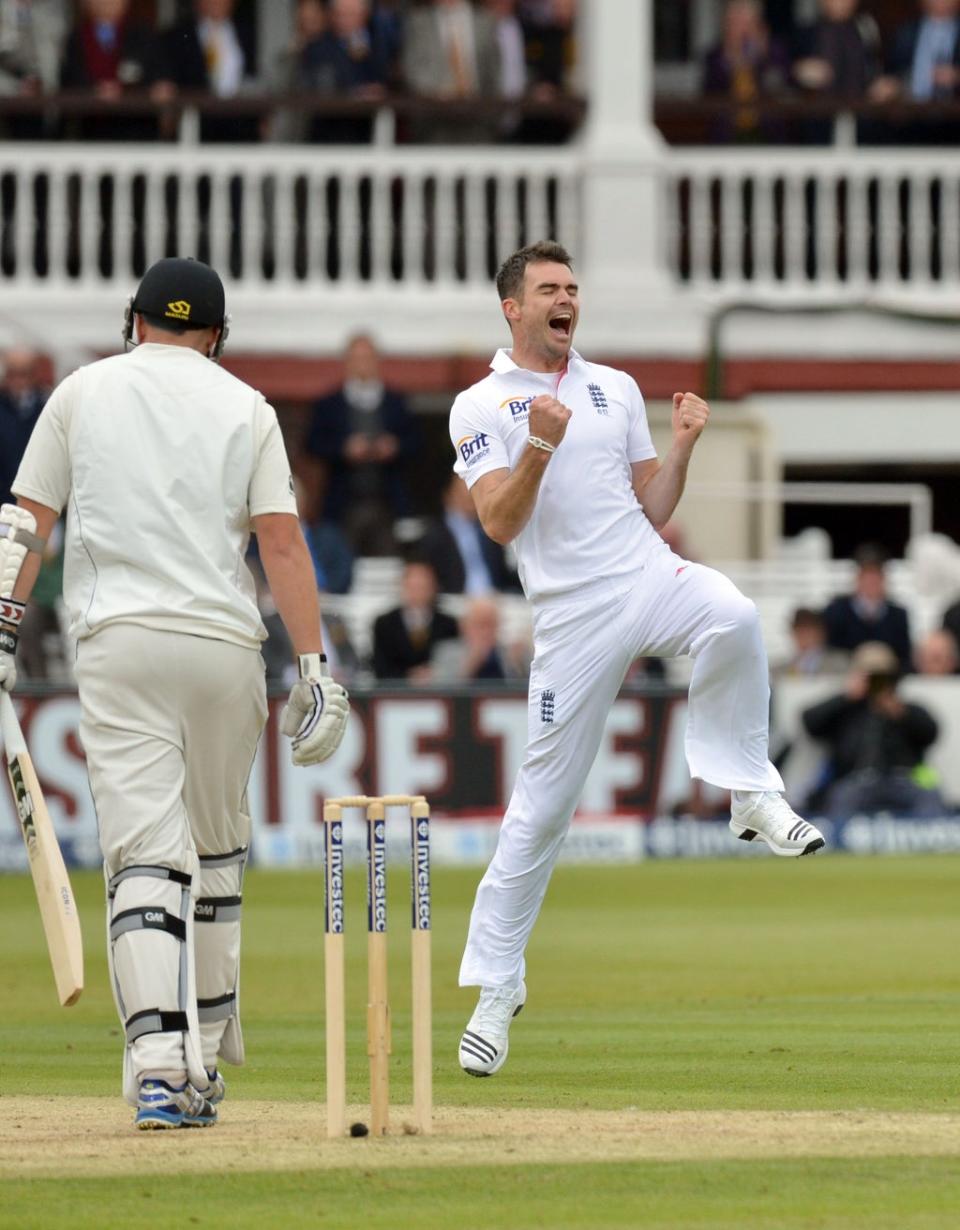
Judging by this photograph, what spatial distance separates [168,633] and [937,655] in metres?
13.1

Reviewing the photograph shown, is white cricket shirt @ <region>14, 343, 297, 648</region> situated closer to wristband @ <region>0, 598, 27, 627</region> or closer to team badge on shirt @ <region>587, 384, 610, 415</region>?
wristband @ <region>0, 598, 27, 627</region>

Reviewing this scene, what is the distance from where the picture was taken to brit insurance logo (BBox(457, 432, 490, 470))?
8.06 meters

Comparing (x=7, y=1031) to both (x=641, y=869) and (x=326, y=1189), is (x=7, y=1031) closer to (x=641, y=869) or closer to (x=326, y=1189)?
(x=326, y=1189)

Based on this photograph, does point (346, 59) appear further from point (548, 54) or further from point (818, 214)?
point (818, 214)

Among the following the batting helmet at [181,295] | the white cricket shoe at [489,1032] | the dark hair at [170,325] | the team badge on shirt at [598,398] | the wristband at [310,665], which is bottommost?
the white cricket shoe at [489,1032]

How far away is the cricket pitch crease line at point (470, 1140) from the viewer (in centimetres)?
636

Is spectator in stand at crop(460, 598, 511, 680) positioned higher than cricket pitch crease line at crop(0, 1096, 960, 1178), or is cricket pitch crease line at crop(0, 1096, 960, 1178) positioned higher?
cricket pitch crease line at crop(0, 1096, 960, 1178)

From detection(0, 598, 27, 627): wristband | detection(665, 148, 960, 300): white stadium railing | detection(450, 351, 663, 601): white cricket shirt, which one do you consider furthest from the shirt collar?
detection(665, 148, 960, 300): white stadium railing

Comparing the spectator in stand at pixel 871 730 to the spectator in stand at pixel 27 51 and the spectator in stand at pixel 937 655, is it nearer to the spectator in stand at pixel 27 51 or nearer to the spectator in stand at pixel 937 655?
the spectator in stand at pixel 937 655

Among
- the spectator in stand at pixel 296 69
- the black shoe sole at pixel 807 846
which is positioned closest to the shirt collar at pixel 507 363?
the black shoe sole at pixel 807 846

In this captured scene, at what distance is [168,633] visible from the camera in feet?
23.0

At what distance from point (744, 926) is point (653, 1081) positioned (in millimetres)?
5922

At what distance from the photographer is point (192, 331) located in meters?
7.30

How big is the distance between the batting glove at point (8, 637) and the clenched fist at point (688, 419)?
1.98 m
